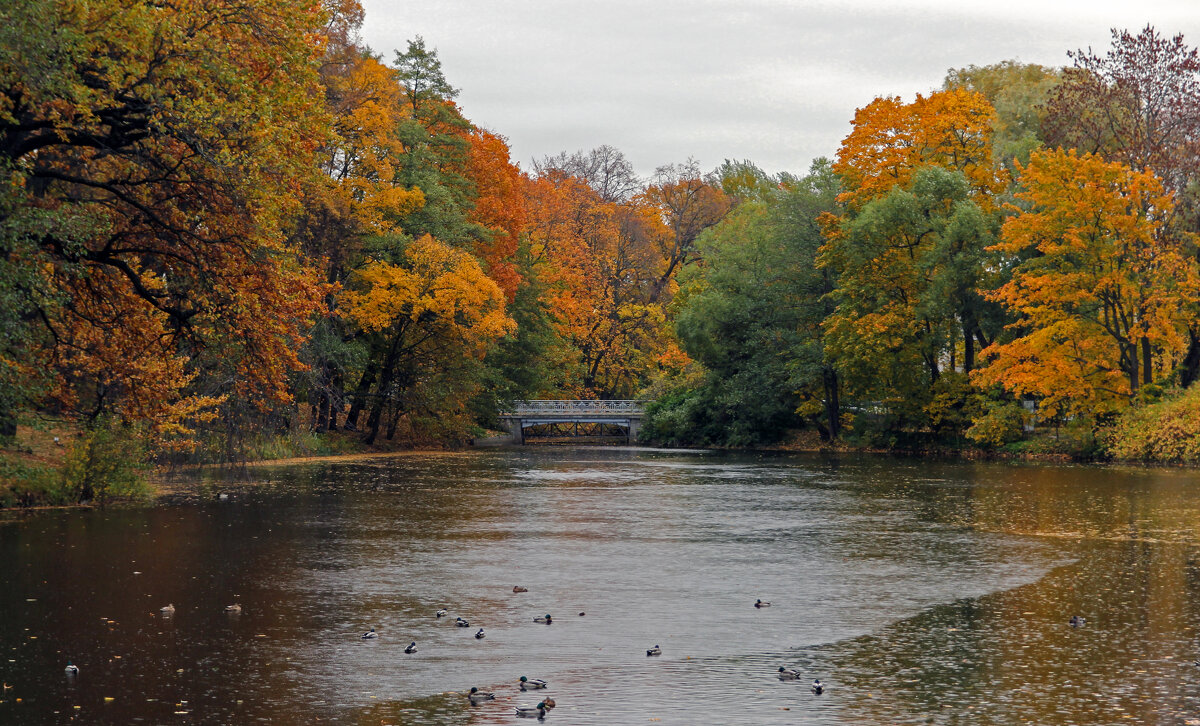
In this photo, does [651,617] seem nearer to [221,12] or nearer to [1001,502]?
[221,12]

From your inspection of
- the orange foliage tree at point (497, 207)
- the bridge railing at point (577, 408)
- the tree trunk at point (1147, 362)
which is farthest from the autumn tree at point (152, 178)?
the bridge railing at point (577, 408)

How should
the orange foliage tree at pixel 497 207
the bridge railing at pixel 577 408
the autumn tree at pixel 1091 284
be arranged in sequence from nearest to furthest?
1. the autumn tree at pixel 1091 284
2. the orange foliage tree at pixel 497 207
3. the bridge railing at pixel 577 408

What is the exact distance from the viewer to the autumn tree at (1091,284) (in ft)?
148

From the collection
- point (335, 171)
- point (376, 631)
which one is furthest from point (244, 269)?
point (335, 171)

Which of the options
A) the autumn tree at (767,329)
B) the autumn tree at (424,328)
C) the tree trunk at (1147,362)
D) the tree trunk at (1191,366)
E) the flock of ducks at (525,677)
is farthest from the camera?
the autumn tree at (767,329)

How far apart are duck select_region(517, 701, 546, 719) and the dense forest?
11.0 meters

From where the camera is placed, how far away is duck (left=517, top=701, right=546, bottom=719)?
9.54m

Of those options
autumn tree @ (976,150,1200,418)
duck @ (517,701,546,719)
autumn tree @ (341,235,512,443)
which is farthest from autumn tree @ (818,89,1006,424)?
duck @ (517,701,546,719)

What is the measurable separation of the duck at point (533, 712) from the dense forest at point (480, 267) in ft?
36.2

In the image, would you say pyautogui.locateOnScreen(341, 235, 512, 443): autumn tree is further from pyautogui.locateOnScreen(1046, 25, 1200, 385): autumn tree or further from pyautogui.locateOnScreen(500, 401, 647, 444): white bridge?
pyautogui.locateOnScreen(1046, 25, 1200, 385): autumn tree

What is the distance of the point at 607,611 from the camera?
570 inches

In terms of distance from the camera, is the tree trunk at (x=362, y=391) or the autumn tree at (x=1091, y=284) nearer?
the autumn tree at (x=1091, y=284)

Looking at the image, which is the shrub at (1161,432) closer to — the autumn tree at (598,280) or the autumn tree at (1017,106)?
the autumn tree at (1017,106)

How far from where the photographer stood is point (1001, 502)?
29203 millimetres
